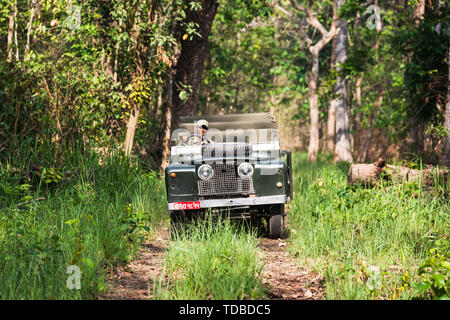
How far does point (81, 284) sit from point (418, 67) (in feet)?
32.4

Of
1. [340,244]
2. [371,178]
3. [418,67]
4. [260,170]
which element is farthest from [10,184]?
[418,67]

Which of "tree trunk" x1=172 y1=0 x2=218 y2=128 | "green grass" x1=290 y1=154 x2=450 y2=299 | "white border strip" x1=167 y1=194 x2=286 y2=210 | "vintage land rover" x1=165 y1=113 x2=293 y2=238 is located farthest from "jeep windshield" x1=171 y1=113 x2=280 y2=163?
"tree trunk" x1=172 y1=0 x2=218 y2=128

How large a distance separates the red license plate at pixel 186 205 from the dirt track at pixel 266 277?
586mm

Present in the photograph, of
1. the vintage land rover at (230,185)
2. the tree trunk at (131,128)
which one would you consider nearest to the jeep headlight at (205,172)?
the vintage land rover at (230,185)

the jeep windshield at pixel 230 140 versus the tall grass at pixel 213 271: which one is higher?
the jeep windshield at pixel 230 140

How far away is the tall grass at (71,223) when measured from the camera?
4.77m

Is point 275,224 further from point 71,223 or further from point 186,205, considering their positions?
point 71,223

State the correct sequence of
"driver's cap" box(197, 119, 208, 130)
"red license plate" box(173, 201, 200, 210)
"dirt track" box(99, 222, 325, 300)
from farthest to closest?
"driver's cap" box(197, 119, 208, 130), "red license plate" box(173, 201, 200, 210), "dirt track" box(99, 222, 325, 300)

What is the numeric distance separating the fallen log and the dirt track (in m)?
2.74

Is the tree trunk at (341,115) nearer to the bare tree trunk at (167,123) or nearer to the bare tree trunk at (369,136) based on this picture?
the bare tree trunk at (369,136)

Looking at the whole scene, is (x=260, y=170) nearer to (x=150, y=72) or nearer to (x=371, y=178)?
(x=371, y=178)

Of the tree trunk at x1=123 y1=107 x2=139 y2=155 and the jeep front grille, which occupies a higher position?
the tree trunk at x1=123 y1=107 x2=139 y2=155

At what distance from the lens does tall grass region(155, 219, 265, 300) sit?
186 inches

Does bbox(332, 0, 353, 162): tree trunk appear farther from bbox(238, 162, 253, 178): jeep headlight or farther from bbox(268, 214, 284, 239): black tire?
bbox(238, 162, 253, 178): jeep headlight
